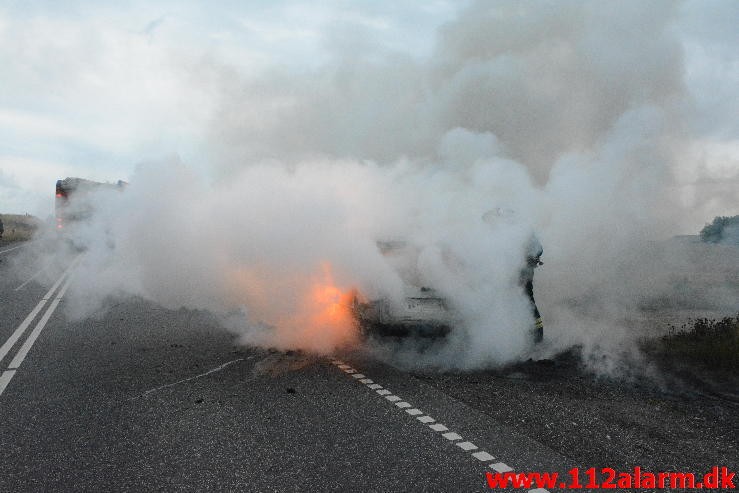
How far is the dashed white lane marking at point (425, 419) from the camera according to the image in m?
4.29

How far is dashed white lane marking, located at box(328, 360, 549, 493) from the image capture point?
169 inches

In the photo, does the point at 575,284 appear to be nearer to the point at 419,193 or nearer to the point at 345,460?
the point at 419,193

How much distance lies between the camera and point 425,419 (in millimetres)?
5363

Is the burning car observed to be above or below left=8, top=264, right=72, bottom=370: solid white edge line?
above

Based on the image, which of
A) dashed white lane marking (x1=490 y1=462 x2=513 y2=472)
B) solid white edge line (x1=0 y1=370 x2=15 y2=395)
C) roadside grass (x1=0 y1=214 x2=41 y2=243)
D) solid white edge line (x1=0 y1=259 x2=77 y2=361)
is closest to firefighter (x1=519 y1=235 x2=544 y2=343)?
dashed white lane marking (x1=490 y1=462 x2=513 y2=472)

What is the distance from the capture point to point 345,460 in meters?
4.40

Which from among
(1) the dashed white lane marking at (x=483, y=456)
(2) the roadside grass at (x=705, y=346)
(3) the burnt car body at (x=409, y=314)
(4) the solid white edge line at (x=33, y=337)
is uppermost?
(3) the burnt car body at (x=409, y=314)

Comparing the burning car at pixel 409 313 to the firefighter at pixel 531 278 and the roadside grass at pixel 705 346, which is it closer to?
the firefighter at pixel 531 278

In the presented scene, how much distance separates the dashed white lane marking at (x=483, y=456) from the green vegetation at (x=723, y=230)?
37633 millimetres

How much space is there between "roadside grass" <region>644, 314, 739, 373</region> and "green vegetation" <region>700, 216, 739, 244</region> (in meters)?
31.3

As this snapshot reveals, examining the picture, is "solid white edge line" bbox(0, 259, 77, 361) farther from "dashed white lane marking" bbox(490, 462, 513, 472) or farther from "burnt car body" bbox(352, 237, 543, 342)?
"dashed white lane marking" bbox(490, 462, 513, 472)

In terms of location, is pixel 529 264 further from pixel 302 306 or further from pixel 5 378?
pixel 5 378

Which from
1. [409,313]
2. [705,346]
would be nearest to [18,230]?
[409,313]

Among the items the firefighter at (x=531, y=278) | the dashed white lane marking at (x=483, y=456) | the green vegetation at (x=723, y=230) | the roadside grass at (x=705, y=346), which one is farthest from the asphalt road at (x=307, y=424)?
the green vegetation at (x=723, y=230)
